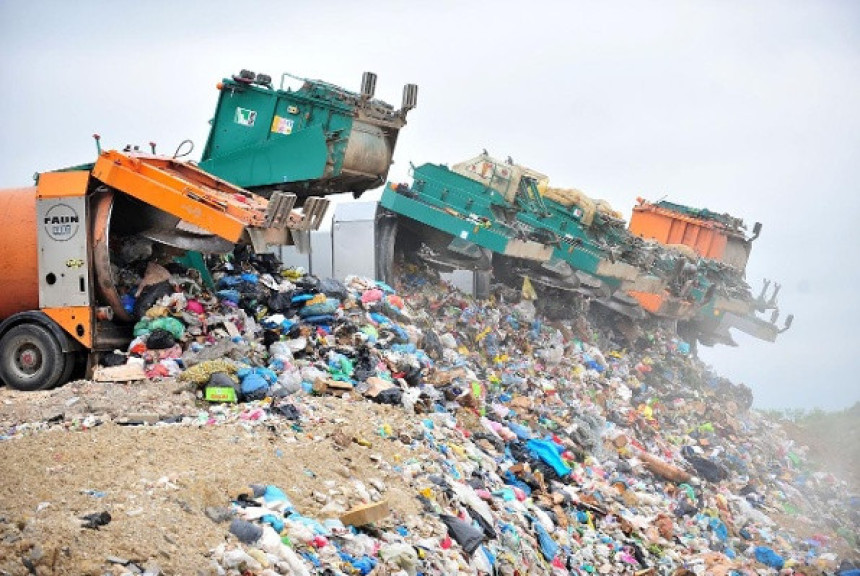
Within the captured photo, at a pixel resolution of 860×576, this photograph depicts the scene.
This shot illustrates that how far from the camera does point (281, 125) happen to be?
988 centimetres

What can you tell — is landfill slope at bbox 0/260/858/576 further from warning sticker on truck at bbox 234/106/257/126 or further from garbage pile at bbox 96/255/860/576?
warning sticker on truck at bbox 234/106/257/126

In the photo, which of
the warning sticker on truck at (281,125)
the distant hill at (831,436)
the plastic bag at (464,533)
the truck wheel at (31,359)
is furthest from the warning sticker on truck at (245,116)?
the distant hill at (831,436)

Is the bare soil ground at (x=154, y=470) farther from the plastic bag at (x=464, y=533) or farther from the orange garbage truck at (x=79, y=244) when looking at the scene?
the orange garbage truck at (x=79, y=244)

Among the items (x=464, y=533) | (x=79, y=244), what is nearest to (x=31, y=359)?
(x=79, y=244)

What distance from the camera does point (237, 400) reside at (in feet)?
21.3

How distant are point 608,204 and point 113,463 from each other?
469 inches

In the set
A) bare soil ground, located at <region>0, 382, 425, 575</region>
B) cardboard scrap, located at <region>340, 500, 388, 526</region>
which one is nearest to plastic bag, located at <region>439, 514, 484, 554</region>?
bare soil ground, located at <region>0, 382, 425, 575</region>

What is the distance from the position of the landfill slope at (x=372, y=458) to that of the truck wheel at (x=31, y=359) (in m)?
0.20

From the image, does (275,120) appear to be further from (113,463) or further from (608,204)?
(608,204)

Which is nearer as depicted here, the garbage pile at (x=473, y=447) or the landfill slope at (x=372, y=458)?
the landfill slope at (x=372, y=458)

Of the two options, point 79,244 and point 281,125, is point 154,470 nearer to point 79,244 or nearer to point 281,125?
point 79,244

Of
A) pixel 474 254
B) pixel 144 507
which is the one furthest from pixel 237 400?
pixel 474 254

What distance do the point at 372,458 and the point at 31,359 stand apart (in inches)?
122

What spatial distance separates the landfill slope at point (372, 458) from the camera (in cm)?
420
